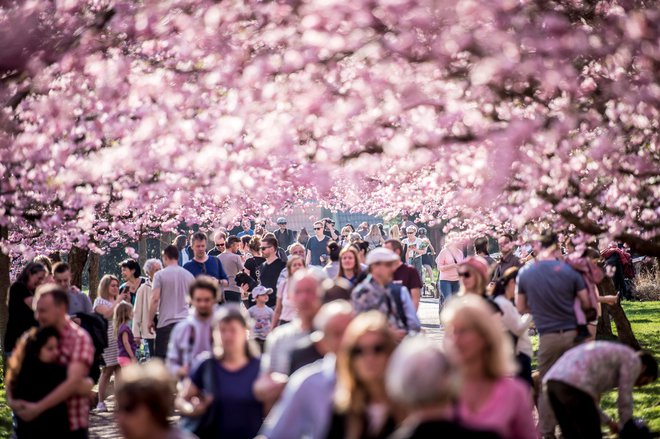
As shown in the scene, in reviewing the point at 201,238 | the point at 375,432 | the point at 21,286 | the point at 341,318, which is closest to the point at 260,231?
the point at 201,238

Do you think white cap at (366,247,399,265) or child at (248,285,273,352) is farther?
child at (248,285,273,352)

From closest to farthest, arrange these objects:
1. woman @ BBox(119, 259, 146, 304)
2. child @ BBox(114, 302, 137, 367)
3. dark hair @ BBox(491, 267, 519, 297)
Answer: dark hair @ BBox(491, 267, 519, 297), child @ BBox(114, 302, 137, 367), woman @ BBox(119, 259, 146, 304)

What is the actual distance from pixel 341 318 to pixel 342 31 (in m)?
3.27

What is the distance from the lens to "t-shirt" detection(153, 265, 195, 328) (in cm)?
1469

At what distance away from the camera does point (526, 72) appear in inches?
354

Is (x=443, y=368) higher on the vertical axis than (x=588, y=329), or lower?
higher

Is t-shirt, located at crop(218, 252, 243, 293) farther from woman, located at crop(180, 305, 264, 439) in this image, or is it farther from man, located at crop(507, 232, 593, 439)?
woman, located at crop(180, 305, 264, 439)

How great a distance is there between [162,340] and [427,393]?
1047 cm

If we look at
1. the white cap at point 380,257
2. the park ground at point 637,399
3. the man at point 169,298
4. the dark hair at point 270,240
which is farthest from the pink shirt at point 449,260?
the white cap at point 380,257

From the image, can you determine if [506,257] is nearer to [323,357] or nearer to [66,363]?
[66,363]

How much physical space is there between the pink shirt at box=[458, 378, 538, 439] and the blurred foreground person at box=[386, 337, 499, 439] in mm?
1164

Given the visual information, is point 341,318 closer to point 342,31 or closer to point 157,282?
point 342,31

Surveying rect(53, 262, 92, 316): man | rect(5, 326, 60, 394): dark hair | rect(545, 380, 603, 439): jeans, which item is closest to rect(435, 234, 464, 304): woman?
rect(53, 262, 92, 316): man

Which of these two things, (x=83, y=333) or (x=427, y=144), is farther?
(x=427, y=144)
